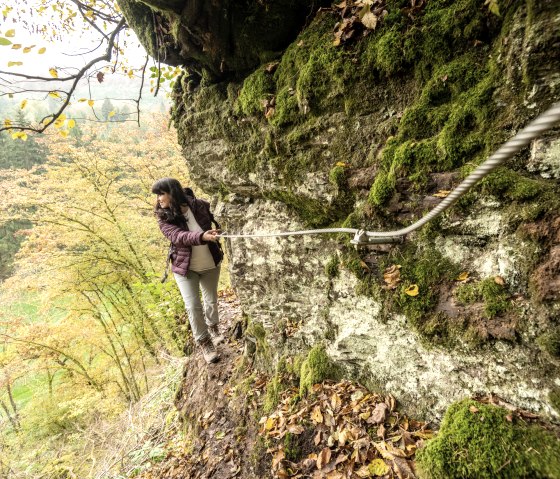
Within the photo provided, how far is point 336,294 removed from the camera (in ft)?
9.95

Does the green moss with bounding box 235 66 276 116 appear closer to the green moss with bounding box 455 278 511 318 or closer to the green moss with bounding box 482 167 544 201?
the green moss with bounding box 482 167 544 201

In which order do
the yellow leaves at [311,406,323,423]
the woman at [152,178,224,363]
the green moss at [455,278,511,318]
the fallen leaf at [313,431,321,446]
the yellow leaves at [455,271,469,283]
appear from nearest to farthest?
the green moss at [455,278,511,318] < the yellow leaves at [455,271,469,283] < the fallen leaf at [313,431,321,446] < the yellow leaves at [311,406,323,423] < the woman at [152,178,224,363]

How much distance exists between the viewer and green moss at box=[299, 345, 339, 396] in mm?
3184

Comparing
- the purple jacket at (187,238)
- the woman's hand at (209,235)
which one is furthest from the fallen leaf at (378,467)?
the purple jacket at (187,238)

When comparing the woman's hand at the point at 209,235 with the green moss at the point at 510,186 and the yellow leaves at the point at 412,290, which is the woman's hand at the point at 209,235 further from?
the green moss at the point at 510,186

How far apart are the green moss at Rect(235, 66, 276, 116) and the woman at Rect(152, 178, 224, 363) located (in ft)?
4.80

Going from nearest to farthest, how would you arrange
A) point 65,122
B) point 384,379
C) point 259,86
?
point 384,379 < point 259,86 < point 65,122

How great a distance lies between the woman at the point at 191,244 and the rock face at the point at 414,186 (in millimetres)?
1009

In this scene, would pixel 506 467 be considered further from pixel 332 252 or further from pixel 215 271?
pixel 215 271

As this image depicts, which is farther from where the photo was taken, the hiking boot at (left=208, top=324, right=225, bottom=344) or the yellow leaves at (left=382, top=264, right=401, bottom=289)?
the hiking boot at (left=208, top=324, right=225, bottom=344)

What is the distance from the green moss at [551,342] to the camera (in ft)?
5.43

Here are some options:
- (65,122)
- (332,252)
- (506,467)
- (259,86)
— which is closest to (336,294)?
(332,252)

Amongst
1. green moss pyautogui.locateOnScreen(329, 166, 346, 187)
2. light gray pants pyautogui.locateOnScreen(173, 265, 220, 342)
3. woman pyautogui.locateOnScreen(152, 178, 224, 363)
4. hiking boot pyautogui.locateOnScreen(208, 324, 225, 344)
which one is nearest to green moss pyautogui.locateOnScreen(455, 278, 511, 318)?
green moss pyautogui.locateOnScreen(329, 166, 346, 187)

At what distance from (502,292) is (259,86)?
3.01m
